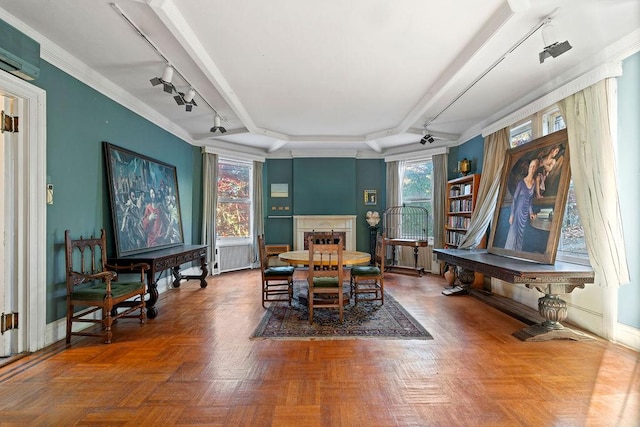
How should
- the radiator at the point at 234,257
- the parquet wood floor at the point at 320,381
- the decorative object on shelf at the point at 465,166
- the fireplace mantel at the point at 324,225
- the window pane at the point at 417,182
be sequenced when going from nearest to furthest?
the parquet wood floor at the point at 320,381, the decorative object on shelf at the point at 465,166, the radiator at the point at 234,257, the window pane at the point at 417,182, the fireplace mantel at the point at 324,225

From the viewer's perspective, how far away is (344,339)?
2965mm

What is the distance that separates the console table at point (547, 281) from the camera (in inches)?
109

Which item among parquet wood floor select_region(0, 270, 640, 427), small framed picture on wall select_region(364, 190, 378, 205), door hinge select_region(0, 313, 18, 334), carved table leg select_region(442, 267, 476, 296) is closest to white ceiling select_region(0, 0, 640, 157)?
door hinge select_region(0, 313, 18, 334)

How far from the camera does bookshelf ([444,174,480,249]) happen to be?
5193 mm

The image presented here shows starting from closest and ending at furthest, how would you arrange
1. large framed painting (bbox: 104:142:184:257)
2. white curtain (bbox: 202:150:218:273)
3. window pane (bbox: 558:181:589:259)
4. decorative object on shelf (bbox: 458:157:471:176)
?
1. window pane (bbox: 558:181:589:259)
2. large framed painting (bbox: 104:142:184:257)
3. decorative object on shelf (bbox: 458:157:471:176)
4. white curtain (bbox: 202:150:218:273)

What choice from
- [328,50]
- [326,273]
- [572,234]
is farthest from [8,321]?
[572,234]

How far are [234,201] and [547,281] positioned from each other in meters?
5.67

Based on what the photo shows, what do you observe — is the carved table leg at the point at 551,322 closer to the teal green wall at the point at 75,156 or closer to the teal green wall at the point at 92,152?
the teal green wall at the point at 92,152

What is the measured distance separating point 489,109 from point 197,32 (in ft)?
13.6

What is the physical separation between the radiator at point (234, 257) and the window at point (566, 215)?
5.56m

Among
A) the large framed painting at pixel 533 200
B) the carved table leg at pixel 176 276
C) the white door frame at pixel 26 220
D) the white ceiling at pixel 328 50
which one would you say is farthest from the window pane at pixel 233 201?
the large framed painting at pixel 533 200

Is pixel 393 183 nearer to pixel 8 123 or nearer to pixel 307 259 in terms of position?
pixel 307 259

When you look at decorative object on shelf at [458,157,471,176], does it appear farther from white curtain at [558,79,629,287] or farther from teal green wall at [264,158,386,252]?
white curtain at [558,79,629,287]

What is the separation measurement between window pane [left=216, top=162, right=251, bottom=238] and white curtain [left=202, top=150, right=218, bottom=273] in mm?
259
